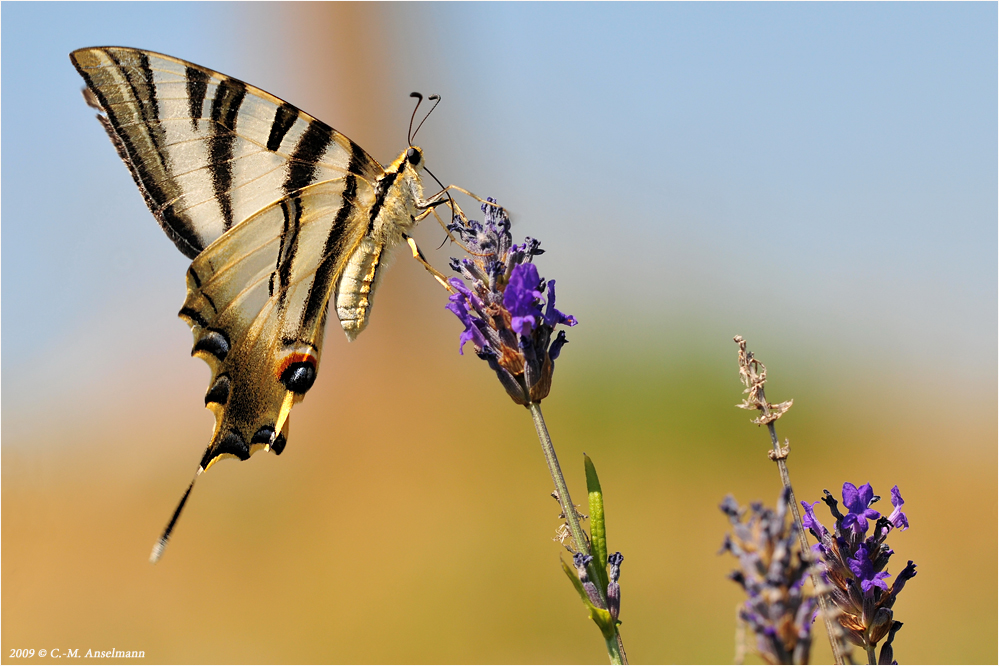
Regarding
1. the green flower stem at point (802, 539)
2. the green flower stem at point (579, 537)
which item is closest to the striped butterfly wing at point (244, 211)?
the green flower stem at point (579, 537)

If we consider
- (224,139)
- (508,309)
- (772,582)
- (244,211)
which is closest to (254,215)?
(244,211)

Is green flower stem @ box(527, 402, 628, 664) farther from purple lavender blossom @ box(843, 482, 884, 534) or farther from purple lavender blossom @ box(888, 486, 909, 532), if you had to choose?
purple lavender blossom @ box(888, 486, 909, 532)

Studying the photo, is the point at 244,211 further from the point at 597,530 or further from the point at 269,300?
Result: the point at 597,530

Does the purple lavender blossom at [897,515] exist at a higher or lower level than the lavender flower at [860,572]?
higher

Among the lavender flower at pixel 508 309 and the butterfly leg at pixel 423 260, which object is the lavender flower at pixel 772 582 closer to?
the lavender flower at pixel 508 309

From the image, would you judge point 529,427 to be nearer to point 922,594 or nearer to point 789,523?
point 922,594

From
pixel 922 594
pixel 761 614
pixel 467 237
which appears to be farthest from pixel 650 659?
pixel 761 614
